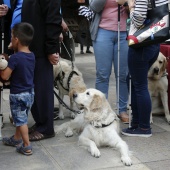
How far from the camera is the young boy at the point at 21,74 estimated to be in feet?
12.2

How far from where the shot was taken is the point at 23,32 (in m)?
3.76

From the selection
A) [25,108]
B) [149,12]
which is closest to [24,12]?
[25,108]

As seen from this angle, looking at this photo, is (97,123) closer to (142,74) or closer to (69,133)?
(69,133)

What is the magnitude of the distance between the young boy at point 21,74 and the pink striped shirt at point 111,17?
1.49m

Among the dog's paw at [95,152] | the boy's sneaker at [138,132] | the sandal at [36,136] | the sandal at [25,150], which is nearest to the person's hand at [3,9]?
the sandal at [36,136]

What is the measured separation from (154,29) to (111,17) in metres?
1.05

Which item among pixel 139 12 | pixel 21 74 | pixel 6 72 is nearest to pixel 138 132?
pixel 139 12

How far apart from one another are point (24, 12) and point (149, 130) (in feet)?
6.95

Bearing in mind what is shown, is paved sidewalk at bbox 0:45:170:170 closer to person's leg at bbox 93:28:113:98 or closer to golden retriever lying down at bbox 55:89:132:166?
golden retriever lying down at bbox 55:89:132:166

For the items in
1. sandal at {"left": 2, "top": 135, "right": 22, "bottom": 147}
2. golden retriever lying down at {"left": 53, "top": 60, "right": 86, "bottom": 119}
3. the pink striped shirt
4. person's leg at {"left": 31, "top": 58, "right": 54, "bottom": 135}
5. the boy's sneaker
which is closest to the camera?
sandal at {"left": 2, "top": 135, "right": 22, "bottom": 147}

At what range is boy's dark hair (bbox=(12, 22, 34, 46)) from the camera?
375 cm

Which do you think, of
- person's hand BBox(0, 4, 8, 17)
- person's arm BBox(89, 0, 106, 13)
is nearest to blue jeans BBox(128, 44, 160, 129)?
person's arm BBox(89, 0, 106, 13)

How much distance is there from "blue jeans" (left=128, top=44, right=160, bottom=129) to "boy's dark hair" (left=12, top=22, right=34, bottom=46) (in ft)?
4.04

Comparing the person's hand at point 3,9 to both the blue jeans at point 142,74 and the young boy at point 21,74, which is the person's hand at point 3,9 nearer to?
the young boy at point 21,74
